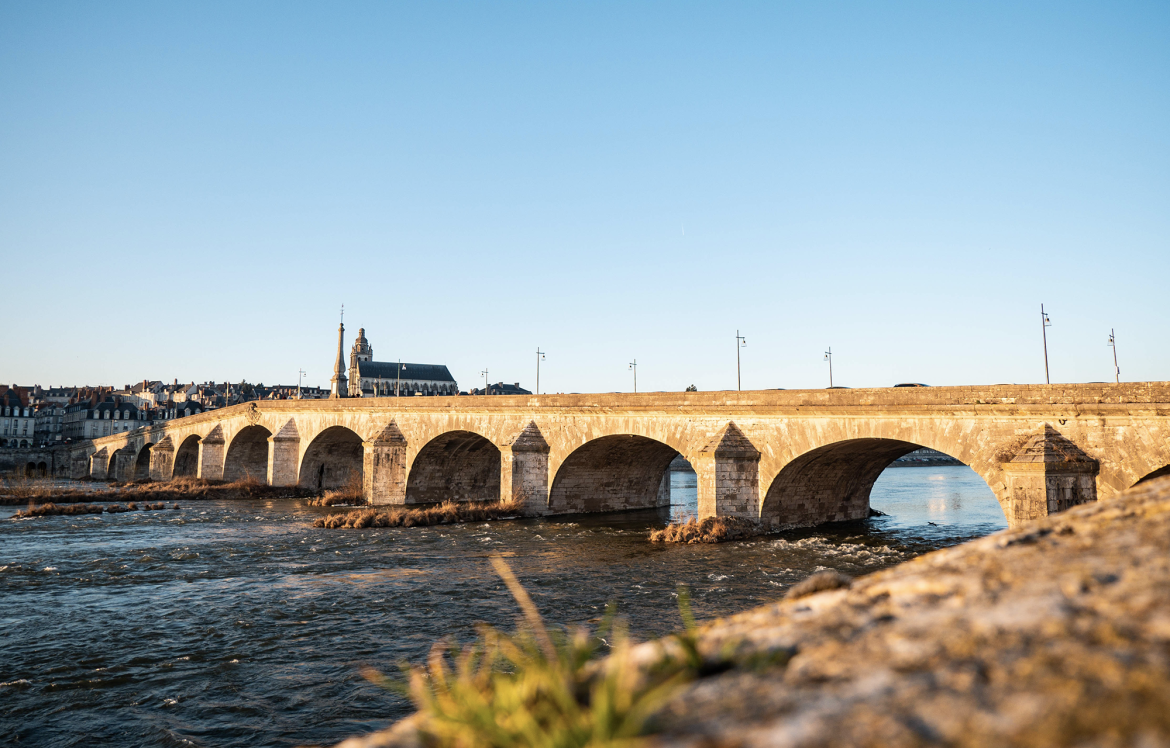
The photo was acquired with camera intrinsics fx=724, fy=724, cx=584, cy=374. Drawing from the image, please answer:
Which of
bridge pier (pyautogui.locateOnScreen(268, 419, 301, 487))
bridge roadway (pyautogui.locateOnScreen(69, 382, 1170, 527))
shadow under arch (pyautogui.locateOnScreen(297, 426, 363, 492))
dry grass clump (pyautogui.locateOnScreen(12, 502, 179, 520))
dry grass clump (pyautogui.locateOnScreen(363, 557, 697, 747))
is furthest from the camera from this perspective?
shadow under arch (pyautogui.locateOnScreen(297, 426, 363, 492))

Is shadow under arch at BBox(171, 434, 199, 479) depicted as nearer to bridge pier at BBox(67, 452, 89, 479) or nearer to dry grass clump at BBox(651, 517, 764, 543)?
bridge pier at BBox(67, 452, 89, 479)

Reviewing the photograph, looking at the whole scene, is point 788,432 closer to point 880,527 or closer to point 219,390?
point 880,527

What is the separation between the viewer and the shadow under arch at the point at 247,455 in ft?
158

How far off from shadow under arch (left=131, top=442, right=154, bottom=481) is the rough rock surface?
67347mm

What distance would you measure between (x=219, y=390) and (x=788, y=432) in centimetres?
12715

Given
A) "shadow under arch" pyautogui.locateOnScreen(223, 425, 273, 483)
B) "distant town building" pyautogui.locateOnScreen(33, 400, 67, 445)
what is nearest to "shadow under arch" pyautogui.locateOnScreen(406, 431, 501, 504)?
"shadow under arch" pyautogui.locateOnScreen(223, 425, 273, 483)

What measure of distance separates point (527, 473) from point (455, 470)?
31.5 feet

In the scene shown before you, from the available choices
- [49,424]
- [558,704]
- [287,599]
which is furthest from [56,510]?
[49,424]

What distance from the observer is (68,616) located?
542 inches

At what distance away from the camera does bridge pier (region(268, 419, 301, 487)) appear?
4159 centimetres

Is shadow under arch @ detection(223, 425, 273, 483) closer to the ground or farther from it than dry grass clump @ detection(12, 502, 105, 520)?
farther from it

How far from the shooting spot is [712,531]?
70.4 feet

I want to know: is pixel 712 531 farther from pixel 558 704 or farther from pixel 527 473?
pixel 558 704

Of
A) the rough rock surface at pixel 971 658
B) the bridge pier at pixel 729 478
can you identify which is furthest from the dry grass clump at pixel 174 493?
the rough rock surface at pixel 971 658
